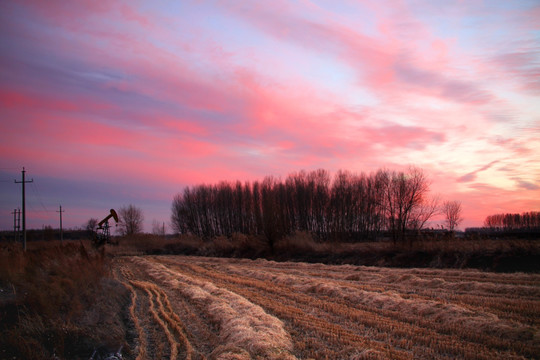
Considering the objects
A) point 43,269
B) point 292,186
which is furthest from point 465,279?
point 292,186

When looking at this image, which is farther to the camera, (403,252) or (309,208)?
(309,208)

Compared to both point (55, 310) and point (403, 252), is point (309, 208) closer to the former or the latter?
point (403, 252)

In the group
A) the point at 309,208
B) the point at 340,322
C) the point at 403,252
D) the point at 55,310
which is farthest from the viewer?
the point at 309,208

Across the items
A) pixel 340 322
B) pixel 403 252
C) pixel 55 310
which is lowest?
pixel 403 252

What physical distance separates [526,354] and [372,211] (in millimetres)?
57264

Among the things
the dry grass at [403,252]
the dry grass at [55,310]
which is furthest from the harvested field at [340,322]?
the dry grass at [403,252]

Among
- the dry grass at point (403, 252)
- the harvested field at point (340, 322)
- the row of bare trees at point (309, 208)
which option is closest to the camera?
the harvested field at point (340, 322)

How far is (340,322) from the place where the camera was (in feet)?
Answer: 34.3

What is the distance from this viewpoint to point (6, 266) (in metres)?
13.2

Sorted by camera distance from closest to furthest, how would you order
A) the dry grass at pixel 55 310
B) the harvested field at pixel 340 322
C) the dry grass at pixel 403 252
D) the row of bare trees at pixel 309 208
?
1. the dry grass at pixel 55 310
2. the harvested field at pixel 340 322
3. the dry grass at pixel 403 252
4. the row of bare trees at pixel 309 208

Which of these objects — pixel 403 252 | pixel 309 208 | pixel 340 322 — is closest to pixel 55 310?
pixel 340 322

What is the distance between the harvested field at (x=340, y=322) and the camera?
26.4 ft

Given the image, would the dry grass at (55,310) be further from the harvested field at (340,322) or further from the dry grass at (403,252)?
the dry grass at (403,252)

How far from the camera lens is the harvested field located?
8047 millimetres
